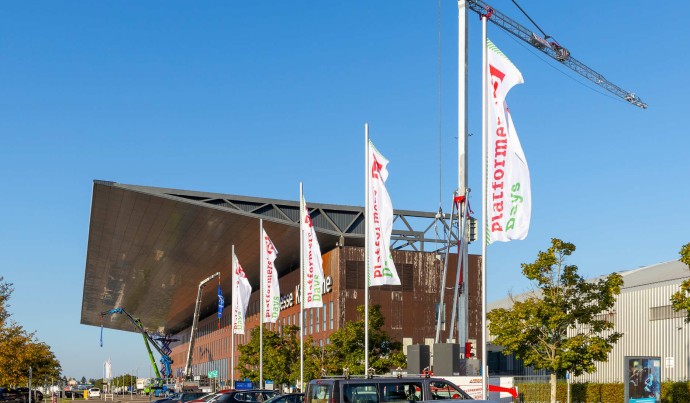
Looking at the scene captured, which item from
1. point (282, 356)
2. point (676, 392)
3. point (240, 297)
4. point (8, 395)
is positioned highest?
point (240, 297)

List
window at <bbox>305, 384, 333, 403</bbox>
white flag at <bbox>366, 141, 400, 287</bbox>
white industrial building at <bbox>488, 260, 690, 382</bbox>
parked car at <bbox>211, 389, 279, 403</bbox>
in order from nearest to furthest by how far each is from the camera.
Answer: window at <bbox>305, 384, 333, 403</bbox> → white flag at <bbox>366, 141, 400, 287</bbox> → parked car at <bbox>211, 389, 279, 403</bbox> → white industrial building at <bbox>488, 260, 690, 382</bbox>

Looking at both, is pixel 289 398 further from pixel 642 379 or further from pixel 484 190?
pixel 484 190

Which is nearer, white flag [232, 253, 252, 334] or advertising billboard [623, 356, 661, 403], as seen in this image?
advertising billboard [623, 356, 661, 403]

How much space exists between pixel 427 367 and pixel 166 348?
11009 centimetres

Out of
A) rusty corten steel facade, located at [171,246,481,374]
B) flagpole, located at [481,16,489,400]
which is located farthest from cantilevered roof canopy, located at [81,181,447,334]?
flagpole, located at [481,16,489,400]

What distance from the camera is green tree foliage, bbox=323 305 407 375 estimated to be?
48500 mm

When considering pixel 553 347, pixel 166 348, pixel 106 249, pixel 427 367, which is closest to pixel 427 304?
pixel 553 347

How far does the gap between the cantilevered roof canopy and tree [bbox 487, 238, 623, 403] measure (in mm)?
28773

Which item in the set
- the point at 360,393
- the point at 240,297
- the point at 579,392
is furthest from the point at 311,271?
the point at 579,392

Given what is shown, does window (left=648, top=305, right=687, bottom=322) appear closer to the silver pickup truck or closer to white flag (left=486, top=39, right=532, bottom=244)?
white flag (left=486, top=39, right=532, bottom=244)

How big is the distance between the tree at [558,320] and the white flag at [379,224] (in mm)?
10596

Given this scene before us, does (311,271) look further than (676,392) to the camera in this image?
No

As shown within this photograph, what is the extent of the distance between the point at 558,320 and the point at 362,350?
12279 millimetres

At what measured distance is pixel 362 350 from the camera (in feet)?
161
